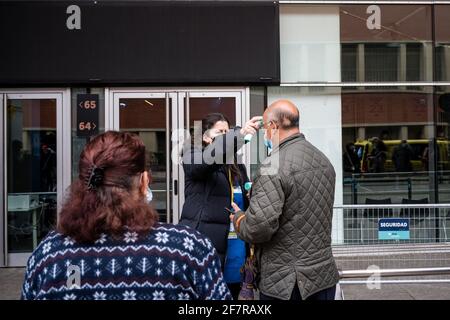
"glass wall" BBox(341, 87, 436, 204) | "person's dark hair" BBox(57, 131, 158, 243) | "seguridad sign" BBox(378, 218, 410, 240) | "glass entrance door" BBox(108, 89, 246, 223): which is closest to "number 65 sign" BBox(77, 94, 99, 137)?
"glass entrance door" BBox(108, 89, 246, 223)

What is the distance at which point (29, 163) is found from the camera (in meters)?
7.47

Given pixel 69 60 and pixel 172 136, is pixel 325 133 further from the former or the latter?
pixel 69 60

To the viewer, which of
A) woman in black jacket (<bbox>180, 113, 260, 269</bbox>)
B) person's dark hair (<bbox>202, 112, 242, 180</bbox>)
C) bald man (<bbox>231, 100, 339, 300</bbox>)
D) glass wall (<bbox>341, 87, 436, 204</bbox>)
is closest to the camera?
bald man (<bbox>231, 100, 339, 300</bbox>)

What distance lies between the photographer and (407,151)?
783 cm

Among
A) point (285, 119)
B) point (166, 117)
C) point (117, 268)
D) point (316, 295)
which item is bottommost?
point (316, 295)

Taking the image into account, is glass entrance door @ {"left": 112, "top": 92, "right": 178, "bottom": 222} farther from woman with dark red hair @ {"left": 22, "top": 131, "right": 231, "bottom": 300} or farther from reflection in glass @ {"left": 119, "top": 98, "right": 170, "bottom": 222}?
woman with dark red hair @ {"left": 22, "top": 131, "right": 231, "bottom": 300}

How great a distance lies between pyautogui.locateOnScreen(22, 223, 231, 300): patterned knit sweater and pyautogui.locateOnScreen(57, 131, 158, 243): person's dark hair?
0.13 feet

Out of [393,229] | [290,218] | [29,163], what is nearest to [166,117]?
[29,163]

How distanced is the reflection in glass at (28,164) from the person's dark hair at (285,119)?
5.42m

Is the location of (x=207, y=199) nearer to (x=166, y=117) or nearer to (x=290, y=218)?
(x=290, y=218)

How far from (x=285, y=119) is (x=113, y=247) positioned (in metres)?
1.50

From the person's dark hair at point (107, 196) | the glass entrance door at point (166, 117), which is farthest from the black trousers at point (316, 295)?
the glass entrance door at point (166, 117)

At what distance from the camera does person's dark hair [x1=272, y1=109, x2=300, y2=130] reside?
9.39 feet
